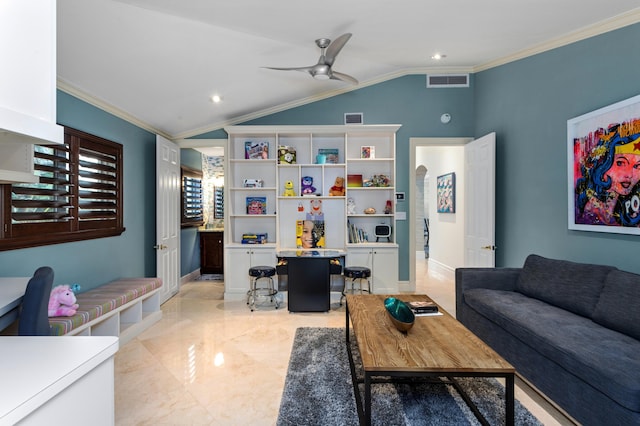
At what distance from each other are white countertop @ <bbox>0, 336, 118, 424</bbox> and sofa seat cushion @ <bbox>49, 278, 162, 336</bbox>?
1.52 m

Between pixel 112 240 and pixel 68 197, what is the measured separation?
2.72 ft

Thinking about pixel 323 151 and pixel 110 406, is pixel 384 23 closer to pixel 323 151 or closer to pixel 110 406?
→ pixel 323 151

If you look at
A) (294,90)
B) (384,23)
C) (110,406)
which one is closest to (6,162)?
(110,406)

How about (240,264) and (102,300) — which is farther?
(240,264)

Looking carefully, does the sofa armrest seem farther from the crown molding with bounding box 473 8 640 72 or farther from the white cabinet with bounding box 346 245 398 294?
the crown molding with bounding box 473 8 640 72

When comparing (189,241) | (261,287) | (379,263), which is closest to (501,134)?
(379,263)

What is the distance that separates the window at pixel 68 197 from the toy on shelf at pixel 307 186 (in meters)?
2.35

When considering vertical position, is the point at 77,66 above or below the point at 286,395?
above

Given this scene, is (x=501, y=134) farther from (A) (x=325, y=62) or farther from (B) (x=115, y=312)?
(B) (x=115, y=312)

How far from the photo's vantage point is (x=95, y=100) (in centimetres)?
351

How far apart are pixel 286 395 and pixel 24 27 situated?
2.36 meters

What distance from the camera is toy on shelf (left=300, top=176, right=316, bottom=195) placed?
5023 millimetres

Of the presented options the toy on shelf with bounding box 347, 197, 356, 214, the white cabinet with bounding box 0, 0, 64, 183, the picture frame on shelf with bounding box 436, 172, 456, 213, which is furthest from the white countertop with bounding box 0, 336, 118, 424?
the picture frame on shelf with bounding box 436, 172, 456, 213

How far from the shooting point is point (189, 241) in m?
6.23
